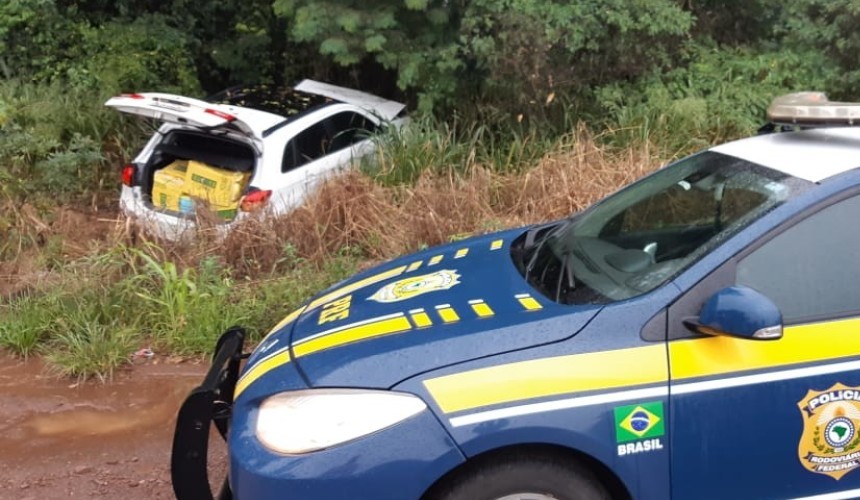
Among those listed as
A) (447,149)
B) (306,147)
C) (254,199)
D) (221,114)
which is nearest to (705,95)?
(447,149)

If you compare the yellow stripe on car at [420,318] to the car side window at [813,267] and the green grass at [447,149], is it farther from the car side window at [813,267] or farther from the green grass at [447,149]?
the green grass at [447,149]

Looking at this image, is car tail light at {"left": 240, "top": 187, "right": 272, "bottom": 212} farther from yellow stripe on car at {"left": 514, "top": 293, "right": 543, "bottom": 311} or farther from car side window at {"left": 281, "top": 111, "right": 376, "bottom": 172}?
yellow stripe on car at {"left": 514, "top": 293, "right": 543, "bottom": 311}

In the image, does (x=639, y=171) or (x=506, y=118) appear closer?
(x=639, y=171)

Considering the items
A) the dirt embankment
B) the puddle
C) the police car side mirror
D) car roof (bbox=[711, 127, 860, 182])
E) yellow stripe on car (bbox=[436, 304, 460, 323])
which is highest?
car roof (bbox=[711, 127, 860, 182])

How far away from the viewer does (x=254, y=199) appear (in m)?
6.59

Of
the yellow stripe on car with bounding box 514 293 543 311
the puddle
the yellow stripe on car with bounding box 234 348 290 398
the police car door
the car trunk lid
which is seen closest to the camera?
the police car door

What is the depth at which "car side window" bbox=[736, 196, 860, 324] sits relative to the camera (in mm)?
2729

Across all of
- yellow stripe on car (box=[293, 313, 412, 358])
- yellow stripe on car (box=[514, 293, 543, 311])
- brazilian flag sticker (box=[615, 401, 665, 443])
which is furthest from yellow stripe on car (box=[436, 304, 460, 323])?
brazilian flag sticker (box=[615, 401, 665, 443])

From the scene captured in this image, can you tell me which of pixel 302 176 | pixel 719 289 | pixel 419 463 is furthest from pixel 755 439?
pixel 302 176

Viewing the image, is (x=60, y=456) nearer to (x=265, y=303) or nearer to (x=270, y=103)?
(x=265, y=303)

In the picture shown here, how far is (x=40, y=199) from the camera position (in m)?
7.86

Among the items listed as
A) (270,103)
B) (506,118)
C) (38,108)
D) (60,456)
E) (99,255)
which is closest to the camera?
(60,456)

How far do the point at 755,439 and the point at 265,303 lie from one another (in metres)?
3.63

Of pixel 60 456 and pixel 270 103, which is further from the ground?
pixel 270 103
